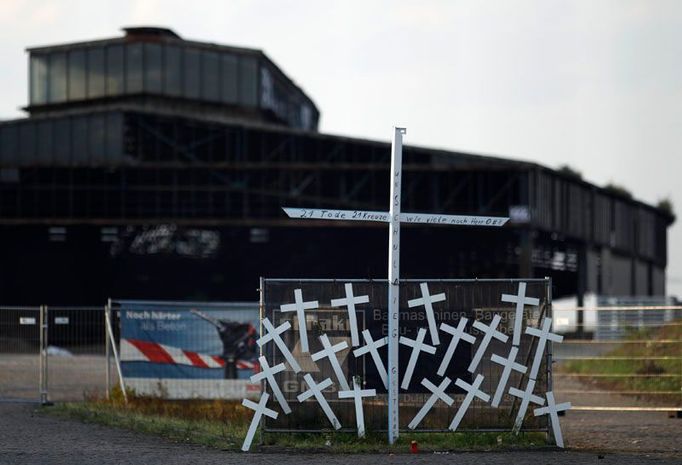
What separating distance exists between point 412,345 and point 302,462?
2.66 meters

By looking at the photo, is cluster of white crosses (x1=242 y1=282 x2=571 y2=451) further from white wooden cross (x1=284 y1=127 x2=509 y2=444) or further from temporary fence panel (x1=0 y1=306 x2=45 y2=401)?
temporary fence panel (x1=0 y1=306 x2=45 y2=401)

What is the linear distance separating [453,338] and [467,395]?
32.1 inches

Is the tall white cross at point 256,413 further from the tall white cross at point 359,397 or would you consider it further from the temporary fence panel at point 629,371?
the temporary fence panel at point 629,371

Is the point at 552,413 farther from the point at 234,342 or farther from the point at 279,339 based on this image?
the point at 234,342

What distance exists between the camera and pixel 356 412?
17.3 metres

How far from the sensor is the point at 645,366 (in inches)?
1077

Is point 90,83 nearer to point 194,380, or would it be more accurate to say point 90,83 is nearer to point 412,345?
point 194,380

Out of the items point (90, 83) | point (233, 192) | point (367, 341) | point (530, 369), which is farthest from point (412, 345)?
point (90, 83)

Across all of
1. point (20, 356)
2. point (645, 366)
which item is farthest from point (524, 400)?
point (20, 356)

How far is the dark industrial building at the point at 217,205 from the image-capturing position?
2229 inches

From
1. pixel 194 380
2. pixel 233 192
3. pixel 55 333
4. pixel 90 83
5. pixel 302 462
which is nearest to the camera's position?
pixel 302 462

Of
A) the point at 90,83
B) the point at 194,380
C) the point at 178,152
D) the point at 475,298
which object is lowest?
the point at 194,380

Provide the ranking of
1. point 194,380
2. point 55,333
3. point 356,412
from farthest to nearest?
point 55,333, point 194,380, point 356,412

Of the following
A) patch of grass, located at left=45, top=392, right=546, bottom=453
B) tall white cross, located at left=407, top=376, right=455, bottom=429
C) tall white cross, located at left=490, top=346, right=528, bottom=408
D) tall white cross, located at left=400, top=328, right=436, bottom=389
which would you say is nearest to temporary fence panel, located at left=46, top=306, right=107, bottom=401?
patch of grass, located at left=45, top=392, right=546, bottom=453
